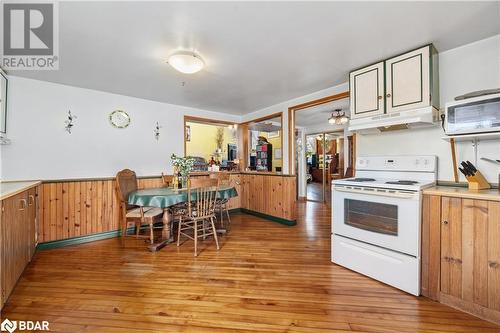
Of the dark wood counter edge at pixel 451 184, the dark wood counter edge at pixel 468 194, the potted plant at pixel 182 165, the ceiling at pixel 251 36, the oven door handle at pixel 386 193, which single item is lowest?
the oven door handle at pixel 386 193

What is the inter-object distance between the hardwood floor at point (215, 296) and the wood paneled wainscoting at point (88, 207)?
13.3 inches

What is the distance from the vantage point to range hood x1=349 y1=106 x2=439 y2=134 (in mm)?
2002

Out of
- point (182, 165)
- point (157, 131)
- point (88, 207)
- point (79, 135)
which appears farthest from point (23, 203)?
point (157, 131)

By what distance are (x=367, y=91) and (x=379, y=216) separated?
139 centimetres

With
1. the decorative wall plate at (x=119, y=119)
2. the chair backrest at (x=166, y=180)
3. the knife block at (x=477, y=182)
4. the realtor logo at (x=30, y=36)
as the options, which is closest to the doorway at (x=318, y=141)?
the knife block at (x=477, y=182)

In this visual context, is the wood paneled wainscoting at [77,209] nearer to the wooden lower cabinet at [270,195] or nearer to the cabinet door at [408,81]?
the wooden lower cabinet at [270,195]

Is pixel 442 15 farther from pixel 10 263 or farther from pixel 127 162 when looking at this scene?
pixel 127 162


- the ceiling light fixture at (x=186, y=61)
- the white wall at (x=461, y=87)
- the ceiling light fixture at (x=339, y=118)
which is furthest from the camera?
the ceiling light fixture at (x=339, y=118)

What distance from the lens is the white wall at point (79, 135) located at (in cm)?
285

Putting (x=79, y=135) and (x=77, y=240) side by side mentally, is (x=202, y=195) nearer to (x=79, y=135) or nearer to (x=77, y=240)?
(x=77, y=240)

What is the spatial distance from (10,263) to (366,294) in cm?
299

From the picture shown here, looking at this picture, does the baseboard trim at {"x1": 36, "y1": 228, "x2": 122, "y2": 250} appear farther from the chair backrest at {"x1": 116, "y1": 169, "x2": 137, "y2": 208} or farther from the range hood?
the range hood

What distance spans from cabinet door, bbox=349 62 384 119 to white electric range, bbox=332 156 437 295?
23.0 inches

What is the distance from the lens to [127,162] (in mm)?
3689
